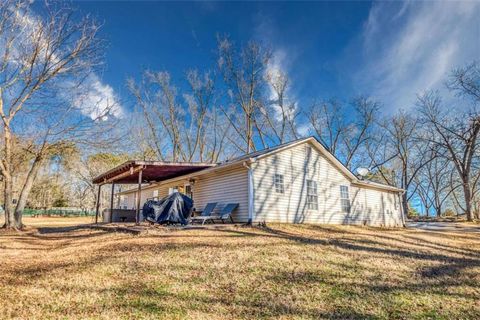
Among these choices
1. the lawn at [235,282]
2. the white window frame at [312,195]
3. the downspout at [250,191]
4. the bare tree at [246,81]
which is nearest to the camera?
the lawn at [235,282]

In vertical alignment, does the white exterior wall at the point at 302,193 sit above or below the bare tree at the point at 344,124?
below

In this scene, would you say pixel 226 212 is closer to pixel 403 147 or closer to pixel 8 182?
pixel 8 182

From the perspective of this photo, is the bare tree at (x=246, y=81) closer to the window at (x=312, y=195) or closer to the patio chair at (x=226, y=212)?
the window at (x=312, y=195)

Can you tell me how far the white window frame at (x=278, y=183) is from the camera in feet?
43.2

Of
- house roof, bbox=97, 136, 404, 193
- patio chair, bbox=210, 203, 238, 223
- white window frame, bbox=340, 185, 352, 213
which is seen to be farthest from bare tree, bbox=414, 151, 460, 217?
patio chair, bbox=210, 203, 238, 223

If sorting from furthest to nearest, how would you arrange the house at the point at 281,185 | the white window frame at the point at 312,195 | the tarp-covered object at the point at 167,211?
the white window frame at the point at 312,195, the house at the point at 281,185, the tarp-covered object at the point at 167,211

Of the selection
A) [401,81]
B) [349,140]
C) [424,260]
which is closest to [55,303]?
[424,260]

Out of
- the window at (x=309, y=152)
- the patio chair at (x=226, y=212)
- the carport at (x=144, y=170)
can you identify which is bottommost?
the patio chair at (x=226, y=212)

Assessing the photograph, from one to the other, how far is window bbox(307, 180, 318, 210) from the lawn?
257 inches

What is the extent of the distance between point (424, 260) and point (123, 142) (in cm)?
1327

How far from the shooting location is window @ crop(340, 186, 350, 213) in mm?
16377

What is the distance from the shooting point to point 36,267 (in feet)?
18.7

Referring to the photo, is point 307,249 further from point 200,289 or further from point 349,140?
point 349,140

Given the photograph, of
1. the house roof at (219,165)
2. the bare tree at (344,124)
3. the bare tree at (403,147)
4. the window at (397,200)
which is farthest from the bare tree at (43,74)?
the bare tree at (403,147)
